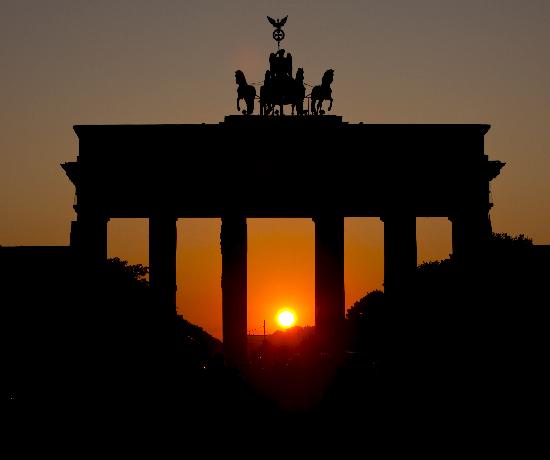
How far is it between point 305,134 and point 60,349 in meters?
31.8

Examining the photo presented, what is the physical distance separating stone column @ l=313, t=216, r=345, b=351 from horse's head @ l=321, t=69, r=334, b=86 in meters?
9.40

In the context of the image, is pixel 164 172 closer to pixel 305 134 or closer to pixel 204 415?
pixel 305 134

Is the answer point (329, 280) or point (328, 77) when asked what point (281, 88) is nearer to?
point (328, 77)

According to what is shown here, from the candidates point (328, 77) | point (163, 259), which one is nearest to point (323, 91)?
point (328, 77)

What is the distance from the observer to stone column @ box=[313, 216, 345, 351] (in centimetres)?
8256

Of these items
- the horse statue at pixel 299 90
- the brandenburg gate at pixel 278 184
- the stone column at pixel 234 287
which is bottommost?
the stone column at pixel 234 287

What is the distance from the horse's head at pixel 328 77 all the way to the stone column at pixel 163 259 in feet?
44.8

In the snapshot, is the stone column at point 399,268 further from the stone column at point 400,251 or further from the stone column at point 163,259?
the stone column at point 163,259

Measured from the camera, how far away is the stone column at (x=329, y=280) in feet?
271

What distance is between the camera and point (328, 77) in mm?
77312

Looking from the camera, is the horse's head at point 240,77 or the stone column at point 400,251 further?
the stone column at point 400,251

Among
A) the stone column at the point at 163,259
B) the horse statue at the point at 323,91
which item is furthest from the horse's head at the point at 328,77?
the stone column at the point at 163,259

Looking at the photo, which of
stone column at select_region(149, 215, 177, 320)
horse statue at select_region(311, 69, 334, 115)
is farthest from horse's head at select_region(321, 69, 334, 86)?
stone column at select_region(149, 215, 177, 320)

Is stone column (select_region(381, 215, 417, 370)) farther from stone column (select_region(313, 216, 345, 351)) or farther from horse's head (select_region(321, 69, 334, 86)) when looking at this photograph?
horse's head (select_region(321, 69, 334, 86))
